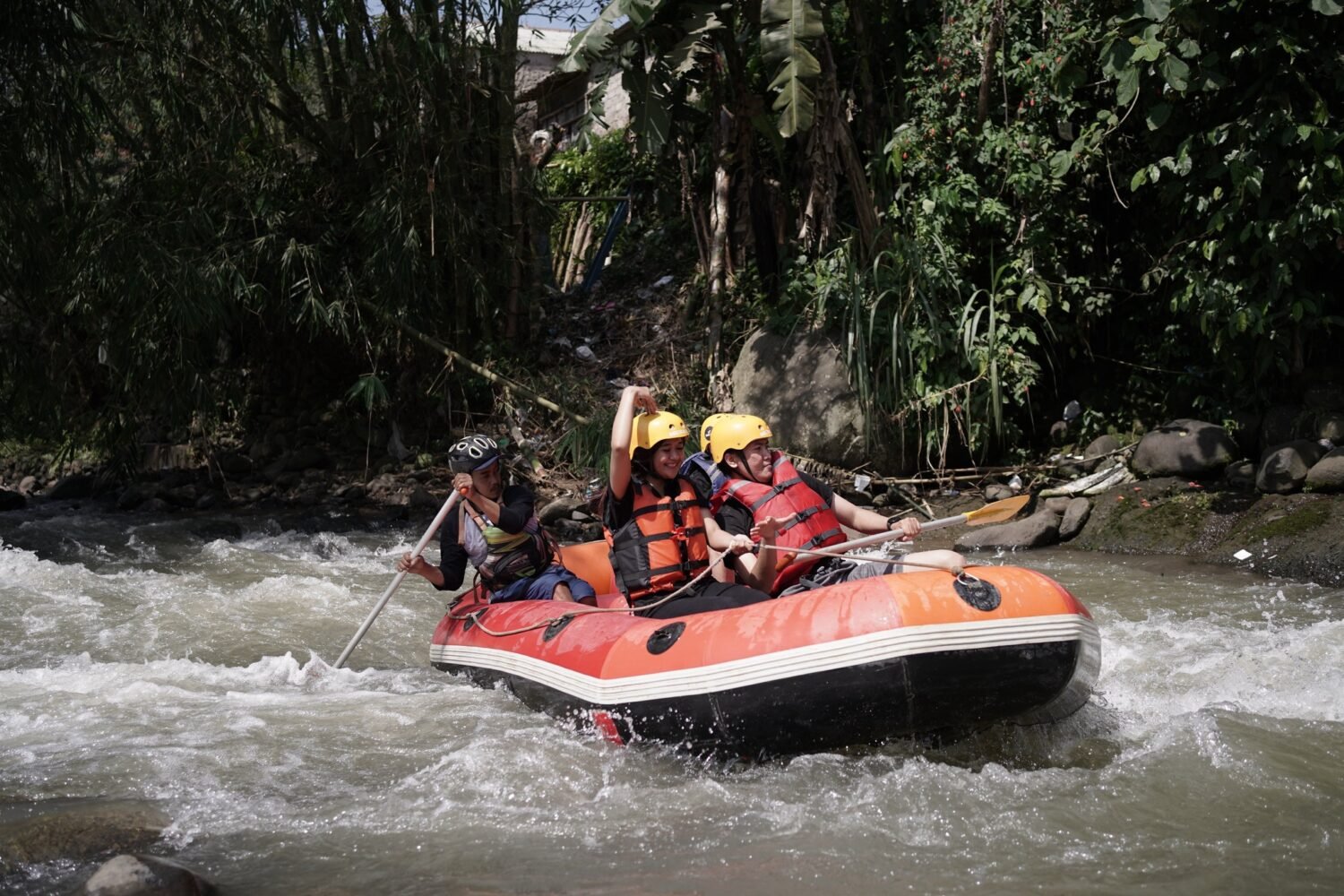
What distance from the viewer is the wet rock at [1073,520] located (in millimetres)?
7648

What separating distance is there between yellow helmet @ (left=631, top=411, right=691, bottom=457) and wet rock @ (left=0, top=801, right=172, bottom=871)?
76.9 inches

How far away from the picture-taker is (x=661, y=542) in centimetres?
449

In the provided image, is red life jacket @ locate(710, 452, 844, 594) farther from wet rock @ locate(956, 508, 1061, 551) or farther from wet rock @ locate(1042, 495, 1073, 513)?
wet rock @ locate(1042, 495, 1073, 513)

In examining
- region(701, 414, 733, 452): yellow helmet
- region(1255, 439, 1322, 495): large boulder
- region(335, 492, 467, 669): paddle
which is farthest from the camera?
region(1255, 439, 1322, 495): large boulder

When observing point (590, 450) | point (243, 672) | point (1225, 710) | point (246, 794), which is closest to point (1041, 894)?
point (1225, 710)

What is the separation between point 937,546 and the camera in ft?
25.7

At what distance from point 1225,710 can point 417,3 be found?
8.04 metres

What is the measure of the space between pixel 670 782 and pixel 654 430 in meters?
1.28

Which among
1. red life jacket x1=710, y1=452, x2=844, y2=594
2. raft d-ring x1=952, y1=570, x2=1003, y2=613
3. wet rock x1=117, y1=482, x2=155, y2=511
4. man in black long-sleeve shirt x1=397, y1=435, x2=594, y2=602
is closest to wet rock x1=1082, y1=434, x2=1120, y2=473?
red life jacket x1=710, y1=452, x2=844, y2=594

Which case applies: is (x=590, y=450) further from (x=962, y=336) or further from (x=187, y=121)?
(x=187, y=121)

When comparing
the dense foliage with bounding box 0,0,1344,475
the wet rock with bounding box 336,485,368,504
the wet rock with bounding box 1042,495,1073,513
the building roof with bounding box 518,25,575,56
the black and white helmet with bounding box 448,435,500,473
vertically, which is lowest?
the wet rock with bounding box 1042,495,1073,513

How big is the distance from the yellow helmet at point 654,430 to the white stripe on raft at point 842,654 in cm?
88

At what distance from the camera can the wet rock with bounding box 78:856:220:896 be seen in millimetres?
2785

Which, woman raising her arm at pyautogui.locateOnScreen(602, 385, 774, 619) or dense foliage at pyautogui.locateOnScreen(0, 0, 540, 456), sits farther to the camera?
dense foliage at pyautogui.locateOnScreen(0, 0, 540, 456)
